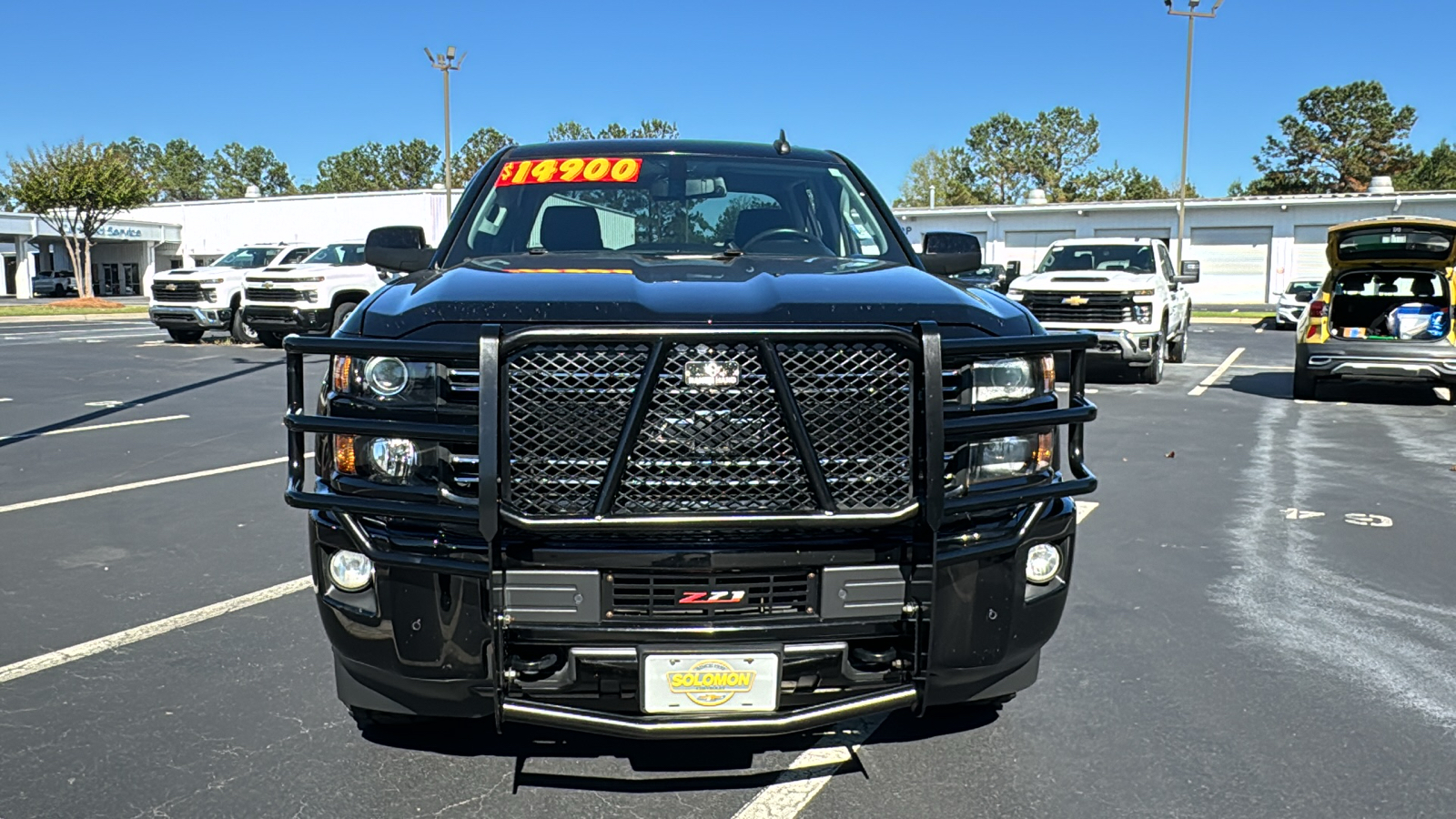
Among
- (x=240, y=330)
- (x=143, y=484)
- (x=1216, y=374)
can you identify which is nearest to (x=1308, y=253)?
(x=1216, y=374)

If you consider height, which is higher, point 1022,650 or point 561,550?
point 561,550

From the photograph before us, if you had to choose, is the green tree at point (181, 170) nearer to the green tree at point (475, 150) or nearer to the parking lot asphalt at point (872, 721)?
the green tree at point (475, 150)

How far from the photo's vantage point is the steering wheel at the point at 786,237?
405 cm

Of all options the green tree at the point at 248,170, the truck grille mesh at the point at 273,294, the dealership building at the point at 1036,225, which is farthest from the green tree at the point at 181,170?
the truck grille mesh at the point at 273,294

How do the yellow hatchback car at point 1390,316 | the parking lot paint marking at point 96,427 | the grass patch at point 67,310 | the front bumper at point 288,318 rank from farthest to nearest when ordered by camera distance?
the grass patch at point 67,310, the front bumper at point 288,318, the yellow hatchback car at point 1390,316, the parking lot paint marking at point 96,427

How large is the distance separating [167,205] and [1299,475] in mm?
66337

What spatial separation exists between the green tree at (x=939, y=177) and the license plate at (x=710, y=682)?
9166cm

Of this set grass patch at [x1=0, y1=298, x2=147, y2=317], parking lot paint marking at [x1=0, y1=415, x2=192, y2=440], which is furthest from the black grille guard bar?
grass patch at [x1=0, y1=298, x2=147, y2=317]

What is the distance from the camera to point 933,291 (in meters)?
2.97

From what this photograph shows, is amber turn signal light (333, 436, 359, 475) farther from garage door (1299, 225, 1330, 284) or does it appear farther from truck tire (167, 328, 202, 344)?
garage door (1299, 225, 1330, 284)

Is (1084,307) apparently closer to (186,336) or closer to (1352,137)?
(186,336)

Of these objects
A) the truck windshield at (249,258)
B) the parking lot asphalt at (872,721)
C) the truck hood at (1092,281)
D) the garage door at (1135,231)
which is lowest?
the parking lot asphalt at (872,721)

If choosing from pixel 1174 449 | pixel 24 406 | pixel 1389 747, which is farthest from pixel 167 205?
pixel 1389 747

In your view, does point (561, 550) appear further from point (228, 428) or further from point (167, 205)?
point (167, 205)
